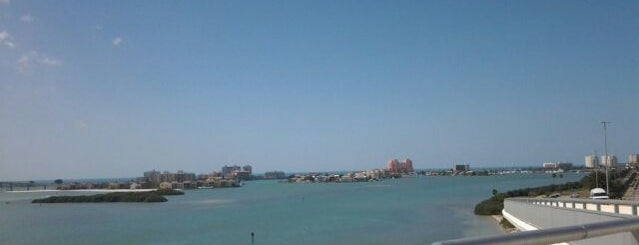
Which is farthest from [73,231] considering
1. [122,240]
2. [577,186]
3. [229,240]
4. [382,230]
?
[577,186]

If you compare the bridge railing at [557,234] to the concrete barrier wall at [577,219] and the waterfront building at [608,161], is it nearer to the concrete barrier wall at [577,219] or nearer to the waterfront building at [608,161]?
the concrete barrier wall at [577,219]

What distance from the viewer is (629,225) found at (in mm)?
4848

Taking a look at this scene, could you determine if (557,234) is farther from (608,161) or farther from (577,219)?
(608,161)

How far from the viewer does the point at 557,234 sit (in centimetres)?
401

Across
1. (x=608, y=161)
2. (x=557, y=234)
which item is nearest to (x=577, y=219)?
(x=557, y=234)

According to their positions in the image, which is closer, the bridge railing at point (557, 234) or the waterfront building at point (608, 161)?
the bridge railing at point (557, 234)

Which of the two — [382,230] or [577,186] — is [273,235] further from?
[577,186]

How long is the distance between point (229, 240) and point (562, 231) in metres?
55.5

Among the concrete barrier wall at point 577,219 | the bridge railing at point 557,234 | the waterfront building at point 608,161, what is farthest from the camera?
the waterfront building at point 608,161

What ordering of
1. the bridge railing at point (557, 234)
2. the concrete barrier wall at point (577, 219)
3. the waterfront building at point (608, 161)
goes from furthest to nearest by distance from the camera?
the waterfront building at point (608, 161), the concrete barrier wall at point (577, 219), the bridge railing at point (557, 234)

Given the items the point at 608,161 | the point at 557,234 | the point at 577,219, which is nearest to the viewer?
the point at 557,234

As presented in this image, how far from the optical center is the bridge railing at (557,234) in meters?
3.41

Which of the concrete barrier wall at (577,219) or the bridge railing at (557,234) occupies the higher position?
the bridge railing at (557,234)

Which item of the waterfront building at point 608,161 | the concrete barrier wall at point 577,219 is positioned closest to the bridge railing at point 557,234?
the concrete barrier wall at point 577,219
